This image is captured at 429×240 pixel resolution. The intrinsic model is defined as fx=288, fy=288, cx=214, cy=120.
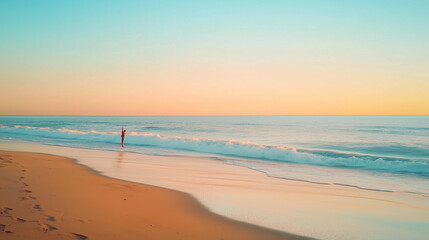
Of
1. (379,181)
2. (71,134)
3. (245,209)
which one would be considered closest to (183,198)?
(245,209)

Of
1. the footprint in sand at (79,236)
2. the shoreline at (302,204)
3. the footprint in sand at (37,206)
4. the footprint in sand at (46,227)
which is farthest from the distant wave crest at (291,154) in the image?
the footprint in sand at (46,227)

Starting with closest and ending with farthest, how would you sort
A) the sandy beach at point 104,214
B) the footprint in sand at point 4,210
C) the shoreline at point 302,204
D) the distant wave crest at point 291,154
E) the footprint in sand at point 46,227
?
the footprint in sand at point 46,227 → the sandy beach at point 104,214 → the footprint in sand at point 4,210 → the shoreline at point 302,204 → the distant wave crest at point 291,154

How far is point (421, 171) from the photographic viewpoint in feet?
49.8

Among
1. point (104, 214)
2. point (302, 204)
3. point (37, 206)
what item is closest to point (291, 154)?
point (302, 204)

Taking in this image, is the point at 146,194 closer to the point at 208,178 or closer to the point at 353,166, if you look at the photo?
the point at 208,178

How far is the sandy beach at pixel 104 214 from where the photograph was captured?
486 cm

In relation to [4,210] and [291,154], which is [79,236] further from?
[291,154]

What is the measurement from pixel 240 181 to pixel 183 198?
3.34 m

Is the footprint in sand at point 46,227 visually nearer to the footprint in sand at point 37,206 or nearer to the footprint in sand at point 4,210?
the footprint in sand at point 4,210

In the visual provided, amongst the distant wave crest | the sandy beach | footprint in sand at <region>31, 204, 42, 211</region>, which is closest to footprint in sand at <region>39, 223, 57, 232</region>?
the sandy beach

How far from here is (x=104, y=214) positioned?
19.3 ft

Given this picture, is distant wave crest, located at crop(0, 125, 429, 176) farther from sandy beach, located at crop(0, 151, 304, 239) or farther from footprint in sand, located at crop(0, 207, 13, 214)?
footprint in sand, located at crop(0, 207, 13, 214)

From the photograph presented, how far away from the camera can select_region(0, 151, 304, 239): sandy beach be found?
4859 mm

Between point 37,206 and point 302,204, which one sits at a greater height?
point 37,206
